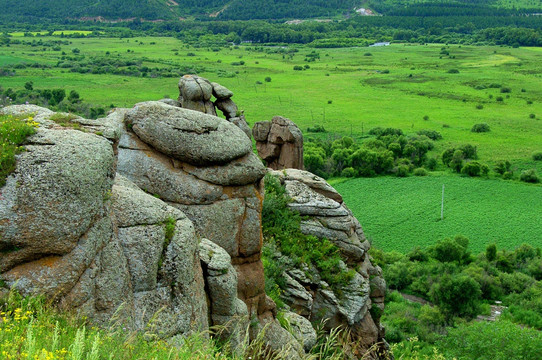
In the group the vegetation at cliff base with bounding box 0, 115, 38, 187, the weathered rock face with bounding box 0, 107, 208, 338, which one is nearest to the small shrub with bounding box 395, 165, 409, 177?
the weathered rock face with bounding box 0, 107, 208, 338

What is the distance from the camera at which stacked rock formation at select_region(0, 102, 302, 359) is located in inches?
482

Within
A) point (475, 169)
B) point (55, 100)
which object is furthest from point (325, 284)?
point (55, 100)

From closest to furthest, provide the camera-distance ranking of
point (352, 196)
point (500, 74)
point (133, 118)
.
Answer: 1. point (133, 118)
2. point (352, 196)
3. point (500, 74)

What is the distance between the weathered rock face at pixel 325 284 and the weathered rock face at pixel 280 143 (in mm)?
7489

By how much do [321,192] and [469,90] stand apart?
151 metres

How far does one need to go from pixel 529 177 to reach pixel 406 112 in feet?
167

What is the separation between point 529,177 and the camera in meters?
94.3

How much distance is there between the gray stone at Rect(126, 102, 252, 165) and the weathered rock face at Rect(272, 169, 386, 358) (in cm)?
804

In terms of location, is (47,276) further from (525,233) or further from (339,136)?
(339,136)

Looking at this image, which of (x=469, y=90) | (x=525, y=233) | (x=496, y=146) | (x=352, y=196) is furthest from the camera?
(x=469, y=90)

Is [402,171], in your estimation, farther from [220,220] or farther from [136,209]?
[136,209]

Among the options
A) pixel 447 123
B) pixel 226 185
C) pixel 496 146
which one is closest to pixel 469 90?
pixel 447 123

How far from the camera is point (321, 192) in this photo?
30734mm

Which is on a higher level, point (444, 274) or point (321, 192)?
point (321, 192)
